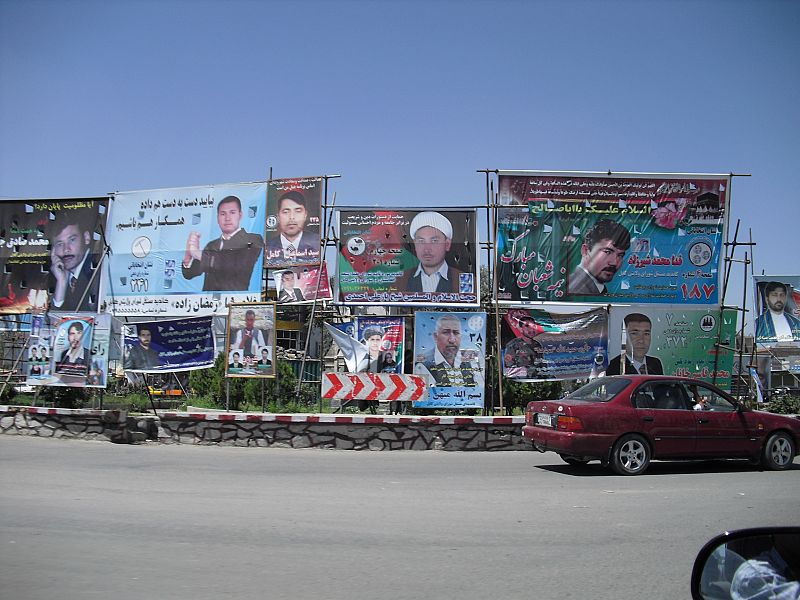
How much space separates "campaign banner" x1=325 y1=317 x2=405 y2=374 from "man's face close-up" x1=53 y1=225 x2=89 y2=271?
8.82m

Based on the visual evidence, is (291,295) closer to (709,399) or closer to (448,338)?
(448,338)

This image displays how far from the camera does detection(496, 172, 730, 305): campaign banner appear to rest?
17.6 metres

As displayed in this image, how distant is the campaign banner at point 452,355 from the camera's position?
16359 mm

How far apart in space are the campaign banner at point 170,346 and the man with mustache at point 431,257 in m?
5.10

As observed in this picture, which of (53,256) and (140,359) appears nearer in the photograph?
(140,359)

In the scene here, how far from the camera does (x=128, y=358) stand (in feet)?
54.2

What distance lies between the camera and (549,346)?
55.7ft

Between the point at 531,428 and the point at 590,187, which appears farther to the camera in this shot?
the point at 590,187

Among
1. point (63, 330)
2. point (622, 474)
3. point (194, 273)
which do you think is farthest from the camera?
point (194, 273)

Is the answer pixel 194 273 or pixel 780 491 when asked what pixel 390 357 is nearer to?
pixel 194 273

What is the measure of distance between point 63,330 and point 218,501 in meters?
11.0

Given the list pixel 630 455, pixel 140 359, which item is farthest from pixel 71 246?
pixel 630 455

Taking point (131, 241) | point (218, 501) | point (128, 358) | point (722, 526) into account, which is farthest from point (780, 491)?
point (131, 241)

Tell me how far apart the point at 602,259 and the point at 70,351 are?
45.0 feet
